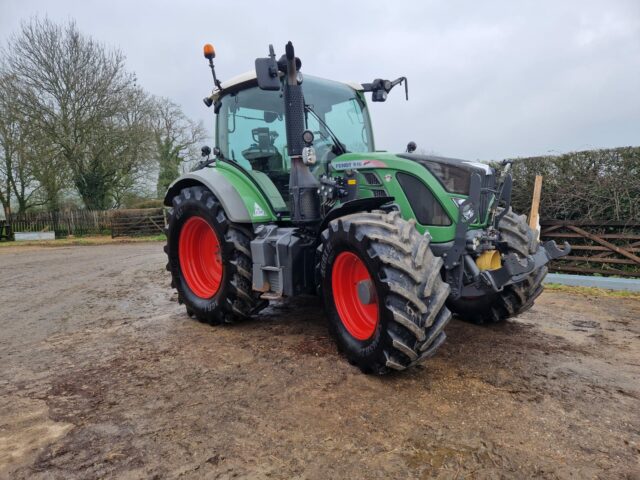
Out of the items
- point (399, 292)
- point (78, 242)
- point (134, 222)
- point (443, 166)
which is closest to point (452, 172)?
point (443, 166)

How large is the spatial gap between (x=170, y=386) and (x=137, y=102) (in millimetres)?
22555

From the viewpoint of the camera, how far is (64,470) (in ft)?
7.18

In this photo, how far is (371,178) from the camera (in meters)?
3.70

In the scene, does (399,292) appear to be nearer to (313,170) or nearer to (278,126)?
(313,170)

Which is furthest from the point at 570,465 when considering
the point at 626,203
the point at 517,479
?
the point at 626,203

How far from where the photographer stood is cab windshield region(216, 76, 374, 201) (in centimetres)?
425

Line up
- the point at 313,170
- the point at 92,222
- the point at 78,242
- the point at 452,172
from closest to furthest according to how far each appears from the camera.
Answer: the point at 452,172
the point at 313,170
the point at 78,242
the point at 92,222

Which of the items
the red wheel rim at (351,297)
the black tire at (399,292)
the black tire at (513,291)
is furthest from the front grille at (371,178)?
the black tire at (513,291)

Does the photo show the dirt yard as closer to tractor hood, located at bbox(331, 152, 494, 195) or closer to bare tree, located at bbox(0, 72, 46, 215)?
tractor hood, located at bbox(331, 152, 494, 195)

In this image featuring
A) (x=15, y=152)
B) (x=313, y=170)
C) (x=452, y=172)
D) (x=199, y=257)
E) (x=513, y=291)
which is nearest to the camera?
(x=452, y=172)

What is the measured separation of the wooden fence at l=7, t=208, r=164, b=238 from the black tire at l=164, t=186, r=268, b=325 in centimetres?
1687

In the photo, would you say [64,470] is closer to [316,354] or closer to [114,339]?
[316,354]

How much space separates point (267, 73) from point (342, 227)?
1.40m

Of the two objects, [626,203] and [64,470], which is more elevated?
[626,203]
